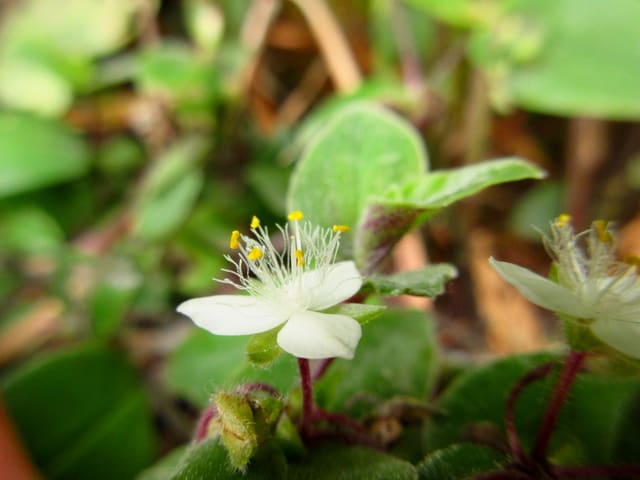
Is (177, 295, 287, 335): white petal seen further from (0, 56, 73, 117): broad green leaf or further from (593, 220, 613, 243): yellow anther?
(0, 56, 73, 117): broad green leaf

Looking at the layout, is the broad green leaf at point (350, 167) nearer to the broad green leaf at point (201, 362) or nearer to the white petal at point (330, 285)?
the white petal at point (330, 285)

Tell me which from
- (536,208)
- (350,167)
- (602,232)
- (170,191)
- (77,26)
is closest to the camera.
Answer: (602,232)

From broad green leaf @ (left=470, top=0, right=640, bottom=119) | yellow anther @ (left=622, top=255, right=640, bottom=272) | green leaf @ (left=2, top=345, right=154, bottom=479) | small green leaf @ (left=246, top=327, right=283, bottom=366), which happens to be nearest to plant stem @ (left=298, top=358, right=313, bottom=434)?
small green leaf @ (left=246, top=327, right=283, bottom=366)

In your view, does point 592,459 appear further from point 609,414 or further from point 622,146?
point 622,146

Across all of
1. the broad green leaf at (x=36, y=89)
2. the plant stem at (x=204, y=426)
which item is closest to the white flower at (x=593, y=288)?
the plant stem at (x=204, y=426)

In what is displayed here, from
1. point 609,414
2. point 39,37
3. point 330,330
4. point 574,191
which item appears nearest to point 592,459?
point 609,414

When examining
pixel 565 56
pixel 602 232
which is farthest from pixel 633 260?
pixel 565 56

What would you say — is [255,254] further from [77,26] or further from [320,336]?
[77,26]
